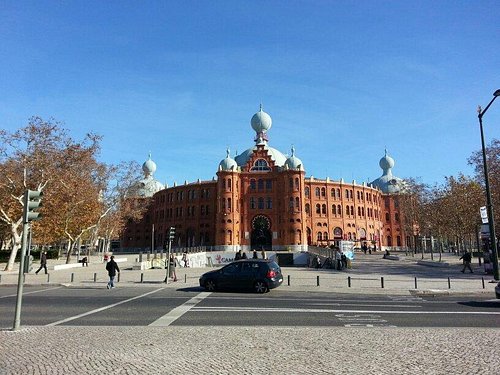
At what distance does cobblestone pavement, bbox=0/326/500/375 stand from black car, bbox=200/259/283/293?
886 centimetres

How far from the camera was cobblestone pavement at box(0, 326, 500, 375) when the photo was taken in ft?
21.9

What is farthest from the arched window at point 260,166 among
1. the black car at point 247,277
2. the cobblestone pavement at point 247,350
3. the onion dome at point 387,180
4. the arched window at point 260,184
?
the cobblestone pavement at point 247,350

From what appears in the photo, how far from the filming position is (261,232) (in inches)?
2864

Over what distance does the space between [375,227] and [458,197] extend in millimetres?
40691

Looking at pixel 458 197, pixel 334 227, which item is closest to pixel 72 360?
pixel 458 197

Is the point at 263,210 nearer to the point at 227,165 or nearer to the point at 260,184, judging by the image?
the point at 260,184

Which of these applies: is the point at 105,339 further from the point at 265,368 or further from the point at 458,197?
the point at 458,197

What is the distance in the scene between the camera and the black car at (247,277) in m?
19.0

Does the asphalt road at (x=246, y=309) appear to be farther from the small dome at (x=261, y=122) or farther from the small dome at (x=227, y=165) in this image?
the small dome at (x=261, y=122)

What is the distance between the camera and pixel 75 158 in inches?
1478

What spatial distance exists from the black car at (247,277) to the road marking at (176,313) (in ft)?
7.08

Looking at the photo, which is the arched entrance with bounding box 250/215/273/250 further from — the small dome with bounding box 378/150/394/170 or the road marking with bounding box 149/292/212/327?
the road marking with bounding box 149/292/212/327

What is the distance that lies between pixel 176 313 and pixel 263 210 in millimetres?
60245

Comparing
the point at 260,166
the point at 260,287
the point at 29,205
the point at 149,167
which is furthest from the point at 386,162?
the point at 29,205
